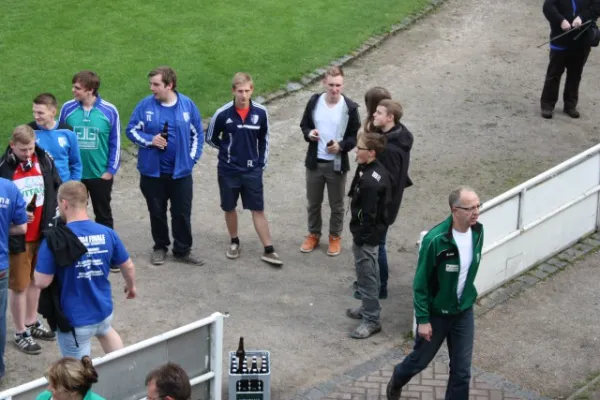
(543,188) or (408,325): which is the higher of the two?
(543,188)

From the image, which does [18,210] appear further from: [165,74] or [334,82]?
[334,82]

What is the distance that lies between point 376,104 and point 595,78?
6657mm

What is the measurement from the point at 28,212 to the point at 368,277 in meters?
2.92

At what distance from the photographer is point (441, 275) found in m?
8.09

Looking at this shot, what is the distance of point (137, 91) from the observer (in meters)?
14.0

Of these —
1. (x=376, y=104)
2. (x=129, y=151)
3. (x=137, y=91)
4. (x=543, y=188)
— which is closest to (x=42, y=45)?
(x=137, y=91)

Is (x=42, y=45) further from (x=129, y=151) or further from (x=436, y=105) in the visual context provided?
(x=436, y=105)

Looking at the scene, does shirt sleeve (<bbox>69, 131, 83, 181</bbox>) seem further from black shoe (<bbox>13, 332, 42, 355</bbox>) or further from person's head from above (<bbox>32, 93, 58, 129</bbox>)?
black shoe (<bbox>13, 332, 42, 355</bbox>)

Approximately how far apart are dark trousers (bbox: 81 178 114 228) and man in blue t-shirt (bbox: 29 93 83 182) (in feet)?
2.43

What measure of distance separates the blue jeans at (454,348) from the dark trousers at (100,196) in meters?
3.70

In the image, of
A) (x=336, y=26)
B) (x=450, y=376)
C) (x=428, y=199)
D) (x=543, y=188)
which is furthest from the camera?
(x=336, y=26)

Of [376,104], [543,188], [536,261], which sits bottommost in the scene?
[536,261]

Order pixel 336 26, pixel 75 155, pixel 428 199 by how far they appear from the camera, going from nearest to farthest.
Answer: pixel 75 155 → pixel 428 199 → pixel 336 26

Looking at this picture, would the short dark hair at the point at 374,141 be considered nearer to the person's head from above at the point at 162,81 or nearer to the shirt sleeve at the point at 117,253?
the person's head from above at the point at 162,81
